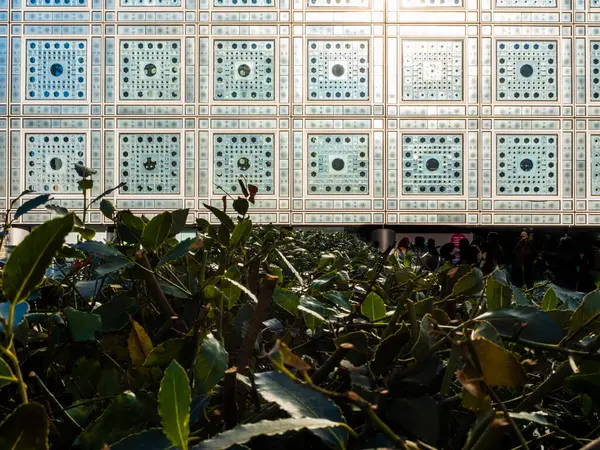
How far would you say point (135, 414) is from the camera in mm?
259

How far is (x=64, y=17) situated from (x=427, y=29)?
4.99 meters

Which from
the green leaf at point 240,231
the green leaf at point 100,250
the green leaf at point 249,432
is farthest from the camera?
the green leaf at point 240,231

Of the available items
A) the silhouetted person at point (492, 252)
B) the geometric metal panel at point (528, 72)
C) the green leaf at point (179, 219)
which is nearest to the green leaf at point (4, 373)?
the green leaf at point (179, 219)

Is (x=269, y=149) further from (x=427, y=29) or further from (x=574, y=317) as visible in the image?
(x=574, y=317)

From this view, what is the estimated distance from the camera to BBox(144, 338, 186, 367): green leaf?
280 mm

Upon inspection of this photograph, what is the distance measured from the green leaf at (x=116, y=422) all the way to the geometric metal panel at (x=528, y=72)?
28.4ft

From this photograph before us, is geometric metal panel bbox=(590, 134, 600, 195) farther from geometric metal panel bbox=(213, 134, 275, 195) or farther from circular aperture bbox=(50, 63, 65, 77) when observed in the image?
circular aperture bbox=(50, 63, 65, 77)

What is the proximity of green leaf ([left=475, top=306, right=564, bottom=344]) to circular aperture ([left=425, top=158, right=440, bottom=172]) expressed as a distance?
815 centimetres

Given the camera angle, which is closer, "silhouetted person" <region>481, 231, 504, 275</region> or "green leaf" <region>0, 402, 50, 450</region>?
"green leaf" <region>0, 402, 50, 450</region>

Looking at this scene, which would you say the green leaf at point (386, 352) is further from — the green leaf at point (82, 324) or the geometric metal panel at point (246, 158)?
the geometric metal panel at point (246, 158)

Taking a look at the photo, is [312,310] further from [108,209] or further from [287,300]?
[108,209]

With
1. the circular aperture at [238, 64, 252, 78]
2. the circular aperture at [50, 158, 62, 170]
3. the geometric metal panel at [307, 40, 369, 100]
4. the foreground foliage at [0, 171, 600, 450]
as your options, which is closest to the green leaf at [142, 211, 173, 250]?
the foreground foliage at [0, 171, 600, 450]

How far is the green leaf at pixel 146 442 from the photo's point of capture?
21 cm

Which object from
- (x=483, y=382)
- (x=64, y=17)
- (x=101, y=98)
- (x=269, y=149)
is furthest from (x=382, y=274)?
(x=64, y=17)
